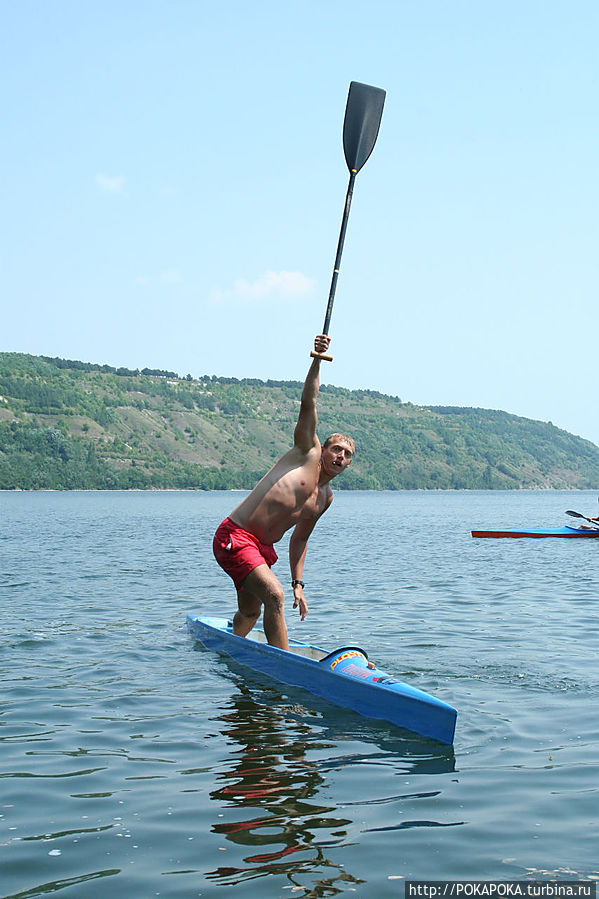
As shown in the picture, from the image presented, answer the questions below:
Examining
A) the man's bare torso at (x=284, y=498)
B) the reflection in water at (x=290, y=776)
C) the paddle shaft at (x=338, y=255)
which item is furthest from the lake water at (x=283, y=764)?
the paddle shaft at (x=338, y=255)

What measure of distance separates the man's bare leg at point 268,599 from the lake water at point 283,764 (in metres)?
0.54

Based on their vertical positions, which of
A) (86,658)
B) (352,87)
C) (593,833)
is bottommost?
(86,658)

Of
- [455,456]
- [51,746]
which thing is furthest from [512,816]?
[455,456]

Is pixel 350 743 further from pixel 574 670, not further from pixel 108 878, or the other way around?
pixel 574 670

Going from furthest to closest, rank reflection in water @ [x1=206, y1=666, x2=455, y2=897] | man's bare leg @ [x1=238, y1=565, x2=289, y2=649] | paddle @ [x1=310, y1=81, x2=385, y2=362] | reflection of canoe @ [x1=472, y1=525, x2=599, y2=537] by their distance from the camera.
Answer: reflection of canoe @ [x1=472, y1=525, x2=599, y2=537] < paddle @ [x1=310, y1=81, x2=385, y2=362] < man's bare leg @ [x1=238, y1=565, x2=289, y2=649] < reflection in water @ [x1=206, y1=666, x2=455, y2=897]

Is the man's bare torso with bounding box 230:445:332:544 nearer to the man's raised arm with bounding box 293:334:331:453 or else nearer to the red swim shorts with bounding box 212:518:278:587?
the red swim shorts with bounding box 212:518:278:587

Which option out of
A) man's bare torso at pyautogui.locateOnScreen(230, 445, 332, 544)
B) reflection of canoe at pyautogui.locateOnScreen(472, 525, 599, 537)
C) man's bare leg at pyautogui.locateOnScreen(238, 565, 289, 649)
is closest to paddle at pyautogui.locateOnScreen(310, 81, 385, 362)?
man's bare torso at pyautogui.locateOnScreen(230, 445, 332, 544)

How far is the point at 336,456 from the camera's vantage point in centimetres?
838

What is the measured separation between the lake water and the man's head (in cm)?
217

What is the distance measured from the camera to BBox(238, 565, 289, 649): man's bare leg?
325 inches

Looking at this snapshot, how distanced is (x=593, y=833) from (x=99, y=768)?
3.34 meters

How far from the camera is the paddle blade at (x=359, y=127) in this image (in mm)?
9445

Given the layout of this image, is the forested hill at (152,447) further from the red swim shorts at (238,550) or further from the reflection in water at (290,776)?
the reflection in water at (290,776)

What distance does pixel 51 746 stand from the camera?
6828mm
